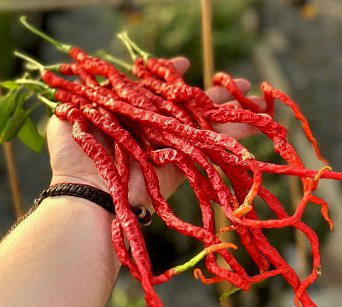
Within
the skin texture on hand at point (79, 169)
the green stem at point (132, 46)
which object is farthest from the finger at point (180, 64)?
the skin texture on hand at point (79, 169)

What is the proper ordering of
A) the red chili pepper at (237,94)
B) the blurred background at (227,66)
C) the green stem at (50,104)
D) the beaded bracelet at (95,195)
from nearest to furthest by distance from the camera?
the beaded bracelet at (95,195) → the green stem at (50,104) → the red chili pepper at (237,94) → the blurred background at (227,66)

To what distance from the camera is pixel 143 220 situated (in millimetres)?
1324

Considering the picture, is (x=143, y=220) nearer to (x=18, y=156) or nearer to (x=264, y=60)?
(x=18, y=156)

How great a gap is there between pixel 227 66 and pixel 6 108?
3.09 metres

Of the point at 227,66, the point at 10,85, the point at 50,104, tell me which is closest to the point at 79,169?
the point at 50,104

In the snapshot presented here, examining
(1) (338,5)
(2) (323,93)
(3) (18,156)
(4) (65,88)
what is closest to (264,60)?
(2) (323,93)

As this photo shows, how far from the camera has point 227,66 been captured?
447cm

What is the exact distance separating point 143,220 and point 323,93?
3595 mm

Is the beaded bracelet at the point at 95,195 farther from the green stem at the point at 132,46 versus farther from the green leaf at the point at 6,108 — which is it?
the green stem at the point at 132,46

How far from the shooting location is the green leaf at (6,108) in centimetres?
150

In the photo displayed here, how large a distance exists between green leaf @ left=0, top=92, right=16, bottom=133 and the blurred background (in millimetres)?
276

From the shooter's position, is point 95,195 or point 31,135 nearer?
point 95,195

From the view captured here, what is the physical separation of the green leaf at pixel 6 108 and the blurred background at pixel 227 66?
0.91 ft

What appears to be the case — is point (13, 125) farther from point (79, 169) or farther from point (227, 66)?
point (227, 66)
